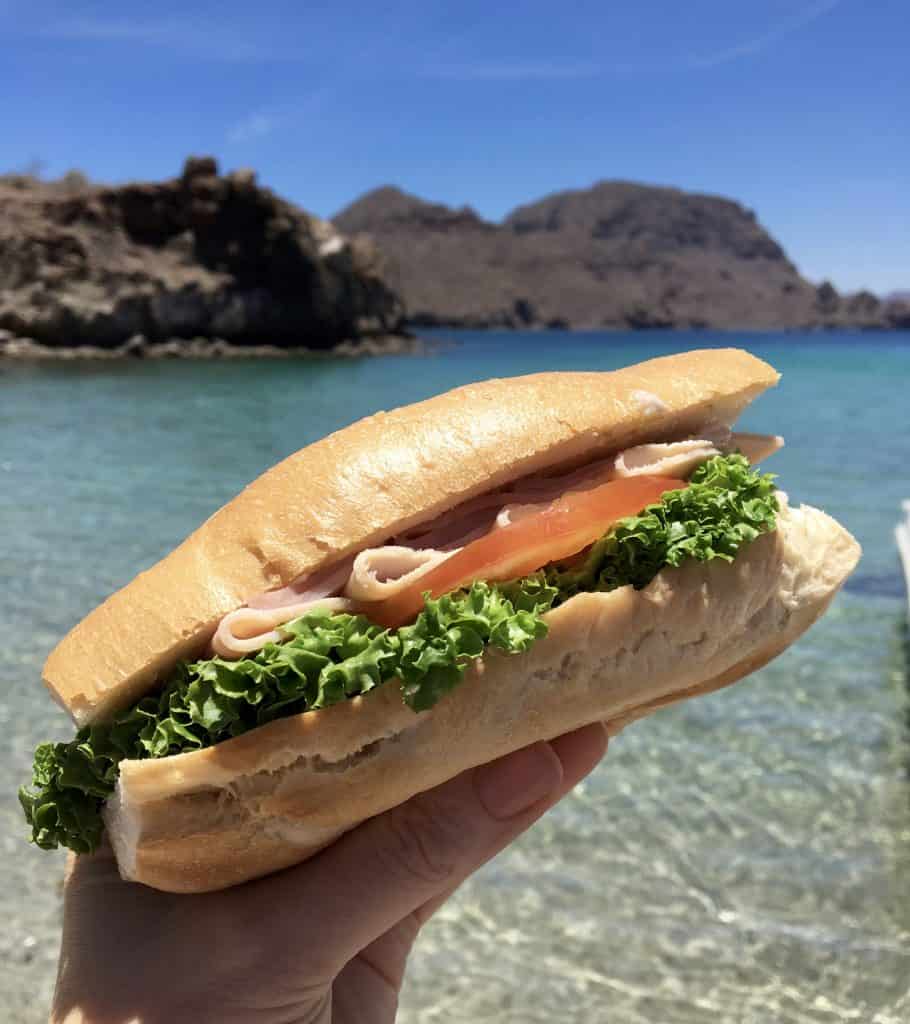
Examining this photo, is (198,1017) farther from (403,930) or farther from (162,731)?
(403,930)

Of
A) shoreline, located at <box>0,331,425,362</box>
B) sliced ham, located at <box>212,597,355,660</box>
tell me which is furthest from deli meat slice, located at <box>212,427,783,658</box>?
shoreline, located at <box>0,331,425,362</box>

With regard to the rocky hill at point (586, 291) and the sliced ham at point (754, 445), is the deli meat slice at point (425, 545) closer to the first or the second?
the sliced ham at point (754, 445)

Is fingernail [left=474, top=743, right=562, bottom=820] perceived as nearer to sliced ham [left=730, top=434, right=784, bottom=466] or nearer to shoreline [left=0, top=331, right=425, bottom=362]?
sliced ham [left=730, top=434, right=784, bottom=466]

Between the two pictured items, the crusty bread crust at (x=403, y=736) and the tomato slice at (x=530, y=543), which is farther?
the tomato slice at (x=530, y=543)

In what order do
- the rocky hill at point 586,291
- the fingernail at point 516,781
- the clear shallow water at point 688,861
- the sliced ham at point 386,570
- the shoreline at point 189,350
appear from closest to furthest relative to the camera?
1. the sliced ham at point 386,570
2. the fingernail at point 516,781
3. the clear shallow water at point 688,861
4. the shoreline at point 189,350
5. the rocky hill at point 586,291

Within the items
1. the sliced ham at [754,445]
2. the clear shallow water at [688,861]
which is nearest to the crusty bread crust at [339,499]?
the sliced ham at [754,445]

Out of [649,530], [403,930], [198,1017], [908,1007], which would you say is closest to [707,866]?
[908,1007]

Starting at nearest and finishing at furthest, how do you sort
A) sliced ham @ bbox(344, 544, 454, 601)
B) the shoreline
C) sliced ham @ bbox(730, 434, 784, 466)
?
sliced ham @ bbox(344, 544, 454, 601), sliced ham @ bbox(730, 434, 784, 466), the shoreline
